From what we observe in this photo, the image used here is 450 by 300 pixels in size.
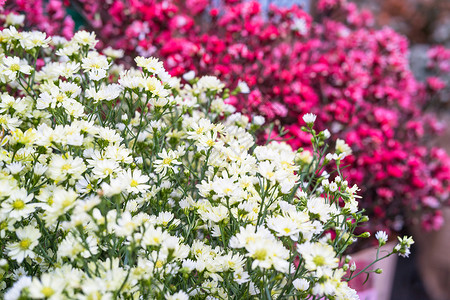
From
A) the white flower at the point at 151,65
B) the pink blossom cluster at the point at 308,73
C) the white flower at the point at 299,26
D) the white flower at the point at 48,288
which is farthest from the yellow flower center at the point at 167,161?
the white flower at the point at 299,26

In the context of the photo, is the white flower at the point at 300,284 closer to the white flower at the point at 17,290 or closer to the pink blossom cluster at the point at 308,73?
the white flower at the point at 17,290

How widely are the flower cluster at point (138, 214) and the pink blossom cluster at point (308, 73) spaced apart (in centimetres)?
57

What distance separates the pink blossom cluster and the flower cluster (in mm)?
567

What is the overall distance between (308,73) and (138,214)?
1320 millimetres

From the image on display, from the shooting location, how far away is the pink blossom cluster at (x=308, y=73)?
160 centimetres

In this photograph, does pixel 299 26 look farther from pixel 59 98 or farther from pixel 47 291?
pixel 47 291

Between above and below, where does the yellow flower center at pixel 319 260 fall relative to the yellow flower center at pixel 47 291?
above

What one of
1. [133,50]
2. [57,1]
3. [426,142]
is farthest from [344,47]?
[57,1]

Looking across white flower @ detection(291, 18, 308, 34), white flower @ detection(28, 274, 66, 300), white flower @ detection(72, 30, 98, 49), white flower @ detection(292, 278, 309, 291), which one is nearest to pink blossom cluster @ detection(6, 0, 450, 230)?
white flower @ detection(291, 18, 308, 34)

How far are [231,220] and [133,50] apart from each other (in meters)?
1.10

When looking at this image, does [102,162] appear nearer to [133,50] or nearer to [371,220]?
[133,50]

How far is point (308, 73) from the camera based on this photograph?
6.09 ft

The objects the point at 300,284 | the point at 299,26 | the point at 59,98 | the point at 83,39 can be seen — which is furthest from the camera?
the point at 299,26

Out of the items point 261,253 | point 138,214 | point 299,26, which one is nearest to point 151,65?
point 138,214
